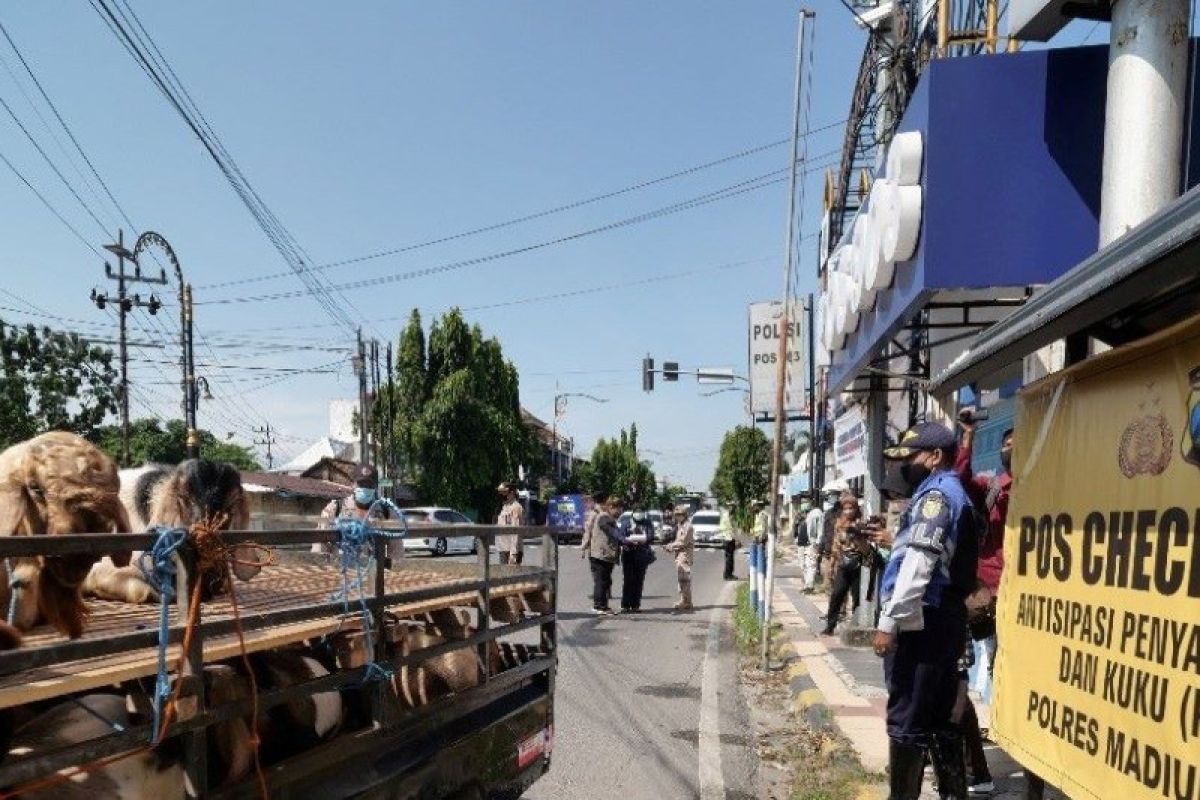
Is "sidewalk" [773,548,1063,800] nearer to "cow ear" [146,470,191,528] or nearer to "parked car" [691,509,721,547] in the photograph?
"cow ear" [146,470,191,528]

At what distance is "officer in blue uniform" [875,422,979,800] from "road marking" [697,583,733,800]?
4.34ft

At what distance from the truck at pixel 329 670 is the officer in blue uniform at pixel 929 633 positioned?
1.57 meters

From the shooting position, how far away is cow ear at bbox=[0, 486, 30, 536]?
2271 millimetres

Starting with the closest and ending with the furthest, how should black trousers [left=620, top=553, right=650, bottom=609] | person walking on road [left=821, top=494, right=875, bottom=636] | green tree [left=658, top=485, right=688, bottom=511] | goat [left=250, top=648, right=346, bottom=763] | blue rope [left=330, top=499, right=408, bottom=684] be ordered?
goat [left=250, top=648, right=346, bottom=763], blue rope [left=330, top=499, right=408, bottom=684], person walking on road [left=821, top=494, right=875, bottom=636], black trousers [left=620, top=553, right=650, bottom=609], green tree [left=658, top=485, right=688, bottom=511]

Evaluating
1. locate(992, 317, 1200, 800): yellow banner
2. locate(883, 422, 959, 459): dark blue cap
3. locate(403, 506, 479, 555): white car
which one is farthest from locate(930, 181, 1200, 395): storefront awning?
locate(403, 506, 479, 555): white car

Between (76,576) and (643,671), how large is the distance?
657 cm

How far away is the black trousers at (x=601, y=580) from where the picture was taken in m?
11.3

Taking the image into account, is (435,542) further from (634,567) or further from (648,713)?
(648,713)

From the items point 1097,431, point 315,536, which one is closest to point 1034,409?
point 1097,431

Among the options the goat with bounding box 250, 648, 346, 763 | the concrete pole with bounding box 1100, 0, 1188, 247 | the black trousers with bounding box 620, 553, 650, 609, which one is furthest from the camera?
the black trousers with bounding box 620, 553, 650, 609

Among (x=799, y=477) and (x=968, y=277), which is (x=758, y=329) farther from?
(x=799, y=477)

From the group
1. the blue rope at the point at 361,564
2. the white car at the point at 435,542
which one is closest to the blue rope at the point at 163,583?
the blue rope at the point at 361,564

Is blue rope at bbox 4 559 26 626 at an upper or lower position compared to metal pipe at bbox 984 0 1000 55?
lower

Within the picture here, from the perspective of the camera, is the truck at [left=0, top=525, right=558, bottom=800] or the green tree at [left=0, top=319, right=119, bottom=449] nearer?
the truck at [left=0, top=525, right=558, bottom=800]
